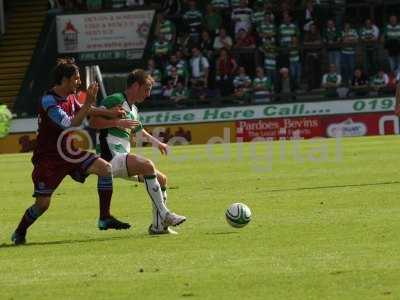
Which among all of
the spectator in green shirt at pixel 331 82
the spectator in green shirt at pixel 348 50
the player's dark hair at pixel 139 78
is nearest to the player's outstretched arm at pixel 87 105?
the player's dark hair at pixel 139 78

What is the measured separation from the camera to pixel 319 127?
111ft

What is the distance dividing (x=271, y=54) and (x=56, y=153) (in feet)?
83.1

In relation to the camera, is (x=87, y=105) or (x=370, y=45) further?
→ (x=370, y=45)

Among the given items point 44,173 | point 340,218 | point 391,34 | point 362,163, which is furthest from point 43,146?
point 391,34

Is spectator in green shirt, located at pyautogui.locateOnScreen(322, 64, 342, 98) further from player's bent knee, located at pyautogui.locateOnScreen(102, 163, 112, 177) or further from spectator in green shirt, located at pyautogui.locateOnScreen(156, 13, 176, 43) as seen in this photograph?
player's bent knee, located at pyautogui.locateOnScreen(102, 163, 112, 177)

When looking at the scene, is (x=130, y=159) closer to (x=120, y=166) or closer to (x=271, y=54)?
(x=120, y=166)

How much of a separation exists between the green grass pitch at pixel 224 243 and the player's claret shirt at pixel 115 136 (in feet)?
3.06

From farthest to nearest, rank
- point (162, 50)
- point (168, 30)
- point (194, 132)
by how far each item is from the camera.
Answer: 1. point (168, 30)
2. point (162, 50)
3. point (194, 132)

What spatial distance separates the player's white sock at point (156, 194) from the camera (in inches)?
468

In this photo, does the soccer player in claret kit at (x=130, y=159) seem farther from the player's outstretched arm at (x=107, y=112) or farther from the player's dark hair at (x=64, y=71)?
the player's dark hair at (x=64, y=71)

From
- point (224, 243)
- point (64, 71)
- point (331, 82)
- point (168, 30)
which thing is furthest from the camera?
point (168, 30)

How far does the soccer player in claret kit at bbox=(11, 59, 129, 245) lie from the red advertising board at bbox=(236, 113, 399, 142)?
22.3m

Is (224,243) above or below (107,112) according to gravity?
below

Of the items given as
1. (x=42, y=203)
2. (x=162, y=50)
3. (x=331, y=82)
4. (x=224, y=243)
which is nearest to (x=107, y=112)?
(x=42, y=203)
